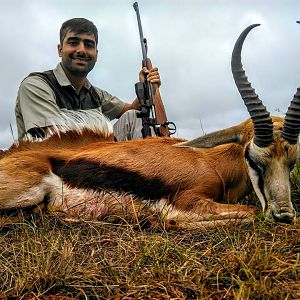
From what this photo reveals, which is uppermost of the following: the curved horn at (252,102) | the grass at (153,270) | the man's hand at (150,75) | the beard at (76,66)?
the beard at (76,66)

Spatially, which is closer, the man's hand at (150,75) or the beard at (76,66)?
the beard at (76,66)

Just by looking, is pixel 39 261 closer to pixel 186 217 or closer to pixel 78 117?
pixel 186 217

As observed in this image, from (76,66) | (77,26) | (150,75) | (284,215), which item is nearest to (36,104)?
(76,66)

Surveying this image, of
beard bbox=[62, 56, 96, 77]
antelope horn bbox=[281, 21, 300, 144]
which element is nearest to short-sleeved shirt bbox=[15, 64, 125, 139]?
beard bbox=[62, 56, 96, 77]

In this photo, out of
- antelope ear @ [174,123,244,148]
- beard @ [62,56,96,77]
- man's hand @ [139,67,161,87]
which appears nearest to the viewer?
antelope ear @ [174,123,244,148]

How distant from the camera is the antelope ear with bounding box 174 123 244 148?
4.46 meters

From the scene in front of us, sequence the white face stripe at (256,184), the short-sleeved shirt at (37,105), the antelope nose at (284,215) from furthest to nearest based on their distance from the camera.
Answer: the short-sleeved shirt at (37,105)
the white face stripe at (256,184)
the antelope nose at (284,215)

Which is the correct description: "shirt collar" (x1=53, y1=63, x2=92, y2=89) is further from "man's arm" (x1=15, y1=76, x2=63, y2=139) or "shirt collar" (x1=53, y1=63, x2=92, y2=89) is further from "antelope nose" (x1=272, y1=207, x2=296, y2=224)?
"antelope nose" (x1=272, y1=207, x2=296, y2=224)

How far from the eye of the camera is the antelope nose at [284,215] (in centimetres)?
368

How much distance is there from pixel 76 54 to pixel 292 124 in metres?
3.34

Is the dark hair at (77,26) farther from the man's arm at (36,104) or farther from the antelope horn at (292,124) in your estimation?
the antelope horn at (292,124)

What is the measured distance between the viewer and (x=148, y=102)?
6.46m

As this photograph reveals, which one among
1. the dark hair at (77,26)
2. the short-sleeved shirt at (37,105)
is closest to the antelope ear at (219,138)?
the short-sleeved shirt at (37,105)

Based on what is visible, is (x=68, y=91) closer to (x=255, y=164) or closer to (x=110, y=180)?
(x=110, y=180)
